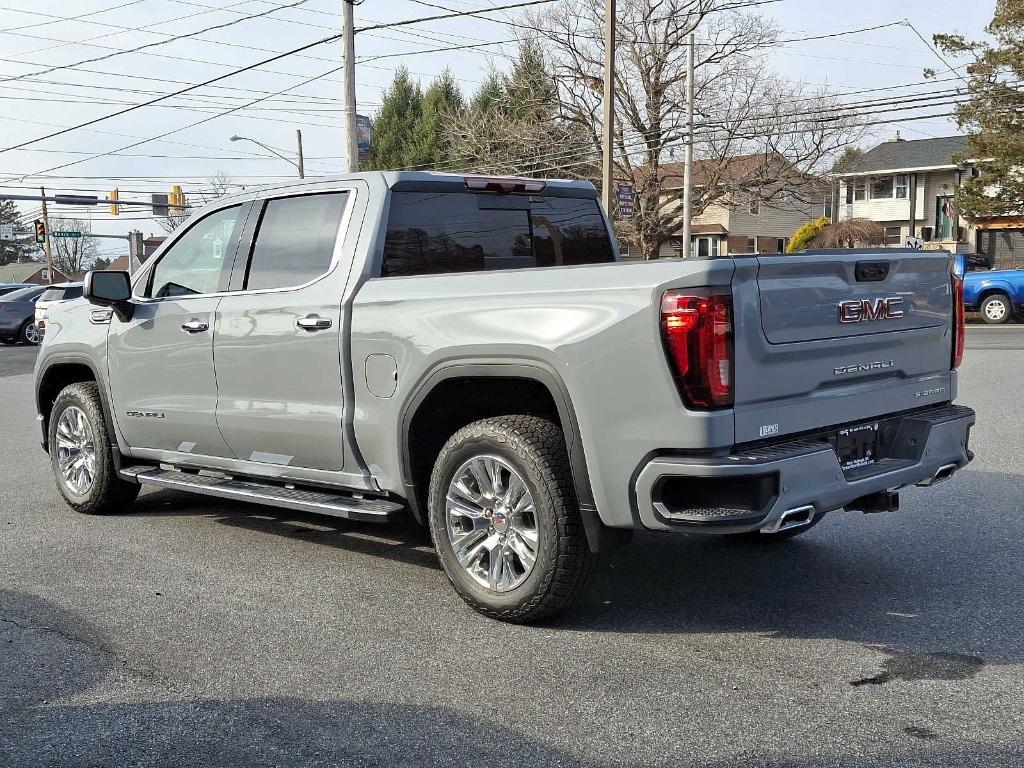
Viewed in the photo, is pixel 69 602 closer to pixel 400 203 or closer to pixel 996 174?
pixel 400 203

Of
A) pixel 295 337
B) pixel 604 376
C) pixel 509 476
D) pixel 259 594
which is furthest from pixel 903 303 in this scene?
pixel 259 594

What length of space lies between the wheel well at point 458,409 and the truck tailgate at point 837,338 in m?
0.99

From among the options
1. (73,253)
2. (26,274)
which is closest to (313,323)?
(26,274)

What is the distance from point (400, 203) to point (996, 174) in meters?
32.2

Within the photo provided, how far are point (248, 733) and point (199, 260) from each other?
346 centimetres

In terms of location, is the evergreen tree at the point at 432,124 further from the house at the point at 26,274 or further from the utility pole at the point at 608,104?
the house at the point at 26,274

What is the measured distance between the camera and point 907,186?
52594 millimetres

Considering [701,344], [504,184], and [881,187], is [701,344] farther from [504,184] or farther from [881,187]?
[881,187]

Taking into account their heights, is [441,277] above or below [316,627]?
above

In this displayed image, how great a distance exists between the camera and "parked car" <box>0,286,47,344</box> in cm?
2848

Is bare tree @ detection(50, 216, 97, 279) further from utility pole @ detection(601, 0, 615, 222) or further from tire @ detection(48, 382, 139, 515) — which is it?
tire @ detection(48, 382, 139, 515)

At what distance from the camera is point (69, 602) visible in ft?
17.1

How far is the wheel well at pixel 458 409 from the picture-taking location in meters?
4.95

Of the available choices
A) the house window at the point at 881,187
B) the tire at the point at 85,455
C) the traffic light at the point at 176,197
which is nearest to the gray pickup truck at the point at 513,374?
the tire at the point at 85,455
